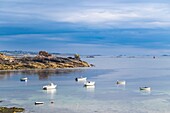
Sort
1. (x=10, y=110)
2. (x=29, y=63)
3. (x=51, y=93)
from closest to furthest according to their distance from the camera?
(x=10, y=110) < (x=51, y=93) < (x=29, y=63)

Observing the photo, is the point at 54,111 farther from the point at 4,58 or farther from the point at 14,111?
the point at 4,58

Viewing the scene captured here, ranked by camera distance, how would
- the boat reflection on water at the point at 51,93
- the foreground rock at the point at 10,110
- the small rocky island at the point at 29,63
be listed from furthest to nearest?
the small rocky island at the point at 29,63 → the boat reflection on water at the point at 51,93 → the foreground rock at the point at 10,110

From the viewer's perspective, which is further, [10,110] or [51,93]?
[51,93]

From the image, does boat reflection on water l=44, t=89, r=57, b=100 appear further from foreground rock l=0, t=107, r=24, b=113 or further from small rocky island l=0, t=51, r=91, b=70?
small rocky island l=0, t=51, r=91, b=70

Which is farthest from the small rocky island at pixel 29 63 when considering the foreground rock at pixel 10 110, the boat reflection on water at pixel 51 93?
the foreground rock at pixel 10 110

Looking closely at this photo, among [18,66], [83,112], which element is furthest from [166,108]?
[18,66]

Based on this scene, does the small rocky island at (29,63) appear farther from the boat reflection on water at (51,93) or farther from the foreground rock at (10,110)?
the foreground rock at (10,110)

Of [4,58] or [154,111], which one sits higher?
[4,58]

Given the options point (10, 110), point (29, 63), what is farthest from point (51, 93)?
point (29, 63)

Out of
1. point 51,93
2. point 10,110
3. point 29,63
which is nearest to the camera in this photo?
point 10,110

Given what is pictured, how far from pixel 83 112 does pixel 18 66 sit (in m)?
127

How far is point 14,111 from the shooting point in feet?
188

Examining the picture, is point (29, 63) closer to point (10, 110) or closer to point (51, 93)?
point (51, 93)

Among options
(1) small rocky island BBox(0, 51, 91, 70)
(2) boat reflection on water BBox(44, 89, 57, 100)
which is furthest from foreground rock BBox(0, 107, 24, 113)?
(1) small rocky island BBox(0, 51, 91, 70)
